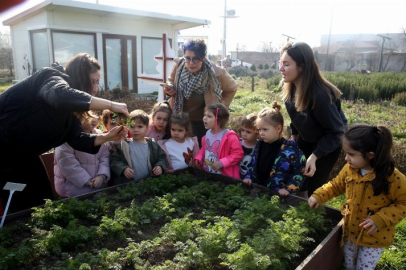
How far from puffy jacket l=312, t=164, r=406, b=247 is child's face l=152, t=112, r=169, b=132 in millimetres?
2150

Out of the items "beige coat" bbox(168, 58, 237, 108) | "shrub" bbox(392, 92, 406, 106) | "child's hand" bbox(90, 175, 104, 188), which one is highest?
"beige coat" bbox(168, 58, 237, 108)

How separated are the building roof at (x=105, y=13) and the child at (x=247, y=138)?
382 inches

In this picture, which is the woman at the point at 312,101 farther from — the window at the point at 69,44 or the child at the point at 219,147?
the window at the point at 69,44

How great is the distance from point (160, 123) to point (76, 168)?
44.2 inches

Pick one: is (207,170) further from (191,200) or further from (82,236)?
(82,236)

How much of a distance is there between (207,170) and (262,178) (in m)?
0.68

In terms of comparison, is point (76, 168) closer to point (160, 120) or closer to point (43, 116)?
point (43, 116)

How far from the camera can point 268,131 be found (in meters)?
3.12

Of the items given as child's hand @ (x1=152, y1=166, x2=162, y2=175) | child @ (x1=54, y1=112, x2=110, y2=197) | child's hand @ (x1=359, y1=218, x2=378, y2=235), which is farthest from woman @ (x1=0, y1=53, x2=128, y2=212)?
child's hand @ (x1=359, y1=218, x2=378, y2=235)

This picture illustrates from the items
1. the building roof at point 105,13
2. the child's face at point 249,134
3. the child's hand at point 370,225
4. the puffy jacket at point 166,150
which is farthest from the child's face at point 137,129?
the building roof at point 105,13

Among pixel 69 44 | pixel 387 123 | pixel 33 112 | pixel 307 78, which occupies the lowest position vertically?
pixel 387 123

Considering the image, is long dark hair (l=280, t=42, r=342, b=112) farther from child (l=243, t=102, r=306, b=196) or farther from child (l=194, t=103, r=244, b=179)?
child (l=194, t=103, r=244, b=179)

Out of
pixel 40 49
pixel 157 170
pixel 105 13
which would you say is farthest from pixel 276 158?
pixel 40 49

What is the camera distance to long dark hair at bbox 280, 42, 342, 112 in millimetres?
2758
